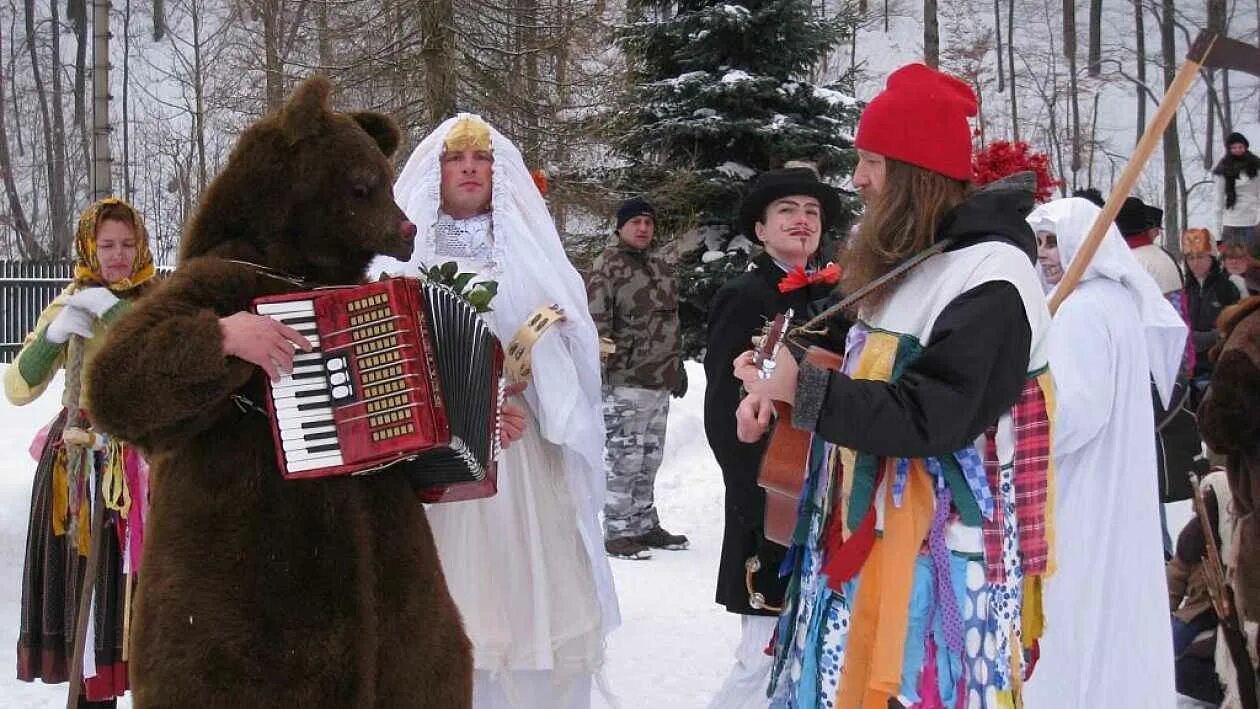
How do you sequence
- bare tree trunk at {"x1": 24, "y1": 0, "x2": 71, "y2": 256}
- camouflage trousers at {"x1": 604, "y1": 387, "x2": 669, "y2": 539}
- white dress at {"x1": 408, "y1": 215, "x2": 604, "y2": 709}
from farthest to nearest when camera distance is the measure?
bare tree trunk at {"x1": 24, "y1": 0, "x2": 71, "y2": 256}, camouflage trousers at {"x1": 604, "y1": 387, "x2": 669, "y2": 539}, white dress at {"x1": 408, "y1": 215, "x2": 604, "y2": 709}

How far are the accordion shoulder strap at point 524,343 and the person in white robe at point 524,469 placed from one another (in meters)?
0.09

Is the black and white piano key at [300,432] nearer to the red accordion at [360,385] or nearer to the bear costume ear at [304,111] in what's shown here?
the red accordion at [360,385]

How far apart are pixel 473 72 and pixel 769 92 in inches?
152

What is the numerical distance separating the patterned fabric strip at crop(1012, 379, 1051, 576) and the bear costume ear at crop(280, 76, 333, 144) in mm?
1895

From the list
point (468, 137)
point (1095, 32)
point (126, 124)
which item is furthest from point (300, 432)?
point (1095, 32)

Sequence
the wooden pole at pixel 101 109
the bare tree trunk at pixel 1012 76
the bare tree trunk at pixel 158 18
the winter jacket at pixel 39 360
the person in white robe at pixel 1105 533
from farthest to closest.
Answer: the bare tree trunk at pixel 158 18, the bare tree trunk at pixel 1012 76, the wooden pole at pixel 101 109, the winter jacket at pixel 39 360, the person in white robe at pixel 1105 533

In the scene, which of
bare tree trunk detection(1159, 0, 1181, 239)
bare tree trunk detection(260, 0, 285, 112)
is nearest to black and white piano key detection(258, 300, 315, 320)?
bare tree trunk detection(260, 0, 285, 112)

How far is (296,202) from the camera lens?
2.92 meters

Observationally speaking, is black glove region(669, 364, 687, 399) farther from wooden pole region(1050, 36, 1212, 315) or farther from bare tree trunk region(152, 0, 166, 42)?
bare tree trunk region(152, 0, 166, 42)

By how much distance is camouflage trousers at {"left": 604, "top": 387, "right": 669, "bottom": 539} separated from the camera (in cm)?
845

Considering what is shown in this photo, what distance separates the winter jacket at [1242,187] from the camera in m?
10.9

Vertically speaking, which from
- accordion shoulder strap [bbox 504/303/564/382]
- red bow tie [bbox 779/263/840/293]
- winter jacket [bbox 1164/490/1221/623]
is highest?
red bow tie [bbox 779/263/840/293]

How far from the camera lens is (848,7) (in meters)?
15.7

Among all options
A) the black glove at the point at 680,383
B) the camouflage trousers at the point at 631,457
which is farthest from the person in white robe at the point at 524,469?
the black glove at the point at 680,383
